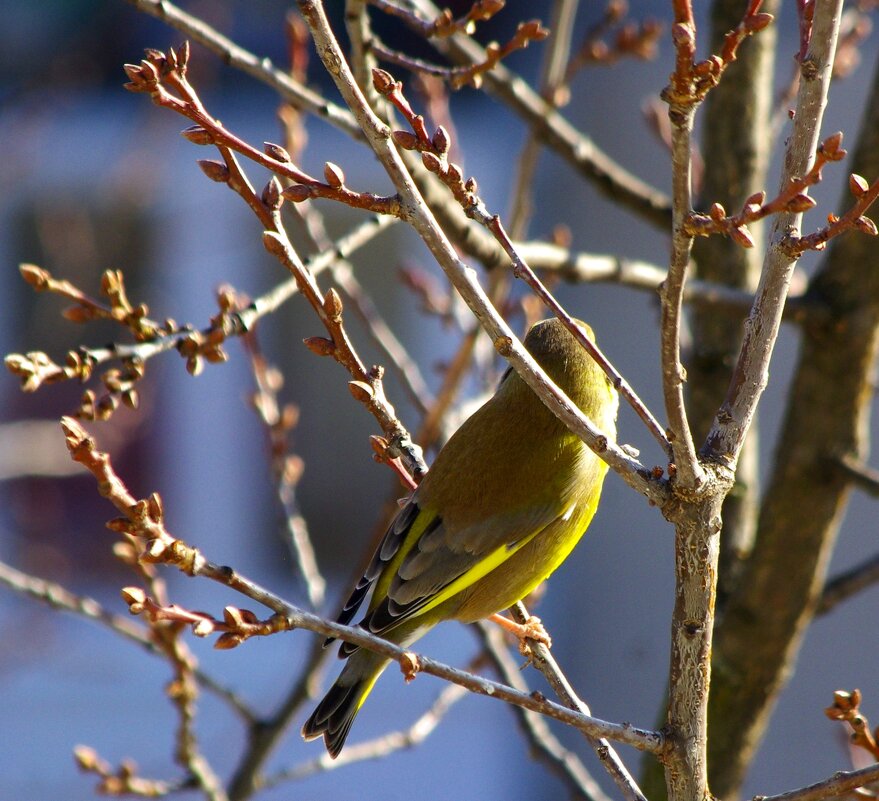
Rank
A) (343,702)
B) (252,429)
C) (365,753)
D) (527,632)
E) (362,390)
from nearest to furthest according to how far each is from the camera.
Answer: (362,390), (527,632), (343,702), (365,753), (252,429)

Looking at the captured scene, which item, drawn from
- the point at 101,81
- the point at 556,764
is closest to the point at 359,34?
the point at 556,764

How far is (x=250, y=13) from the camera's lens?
24.8 ft

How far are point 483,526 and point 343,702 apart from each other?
533mm

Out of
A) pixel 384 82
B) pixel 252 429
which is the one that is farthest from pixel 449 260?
pixel 252 429

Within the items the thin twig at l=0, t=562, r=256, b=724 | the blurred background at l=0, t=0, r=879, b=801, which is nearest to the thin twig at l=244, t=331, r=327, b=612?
the thin twig at l=0, t=562, r=256, b=724

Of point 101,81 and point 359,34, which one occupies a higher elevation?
point 101,81

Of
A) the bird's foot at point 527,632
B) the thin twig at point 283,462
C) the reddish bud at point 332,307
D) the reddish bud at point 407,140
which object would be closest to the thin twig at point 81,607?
the thin twig at point 283,462

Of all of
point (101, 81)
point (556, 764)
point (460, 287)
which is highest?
point (101, 81)

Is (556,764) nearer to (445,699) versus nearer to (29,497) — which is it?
(445,699)

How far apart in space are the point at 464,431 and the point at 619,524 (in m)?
4.42

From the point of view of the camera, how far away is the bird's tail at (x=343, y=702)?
2436 millimetres

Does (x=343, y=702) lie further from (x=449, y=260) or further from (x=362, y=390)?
(x=449, y=260)

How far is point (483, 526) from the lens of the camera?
8.97 ft

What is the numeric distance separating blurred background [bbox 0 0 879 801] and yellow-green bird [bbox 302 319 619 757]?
3.69 m
